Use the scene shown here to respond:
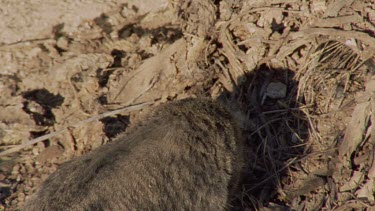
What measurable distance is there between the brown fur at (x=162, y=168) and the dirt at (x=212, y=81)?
61 cm

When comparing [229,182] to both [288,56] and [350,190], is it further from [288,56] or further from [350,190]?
[288,56]

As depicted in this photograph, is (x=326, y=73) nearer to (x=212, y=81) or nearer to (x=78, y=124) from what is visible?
(x=212, y=81)

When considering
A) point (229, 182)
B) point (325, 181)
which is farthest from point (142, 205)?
point (325, 181)

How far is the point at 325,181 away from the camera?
15.1ft

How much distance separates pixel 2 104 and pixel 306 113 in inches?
115

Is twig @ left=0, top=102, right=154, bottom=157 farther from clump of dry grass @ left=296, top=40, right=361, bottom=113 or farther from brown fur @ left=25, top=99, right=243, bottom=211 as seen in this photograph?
clump of dry grass @ left=296, top=40, right=361, bottom=113

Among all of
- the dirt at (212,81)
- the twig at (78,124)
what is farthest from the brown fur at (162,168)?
the twig at (78,124)

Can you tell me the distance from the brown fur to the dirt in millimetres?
611

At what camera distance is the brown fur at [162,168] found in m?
3.68

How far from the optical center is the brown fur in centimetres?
368

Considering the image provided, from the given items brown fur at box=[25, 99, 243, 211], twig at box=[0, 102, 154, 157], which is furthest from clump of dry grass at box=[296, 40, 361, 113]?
twig at box=[0, 102, 154, 157]

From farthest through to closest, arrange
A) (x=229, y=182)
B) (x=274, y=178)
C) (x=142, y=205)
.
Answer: (x=274, y=178) < (x=229, y=182) < (x=142, y=205)

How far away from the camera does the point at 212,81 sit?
523 cm

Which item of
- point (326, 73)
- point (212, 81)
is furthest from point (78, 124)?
point (326, 73)
